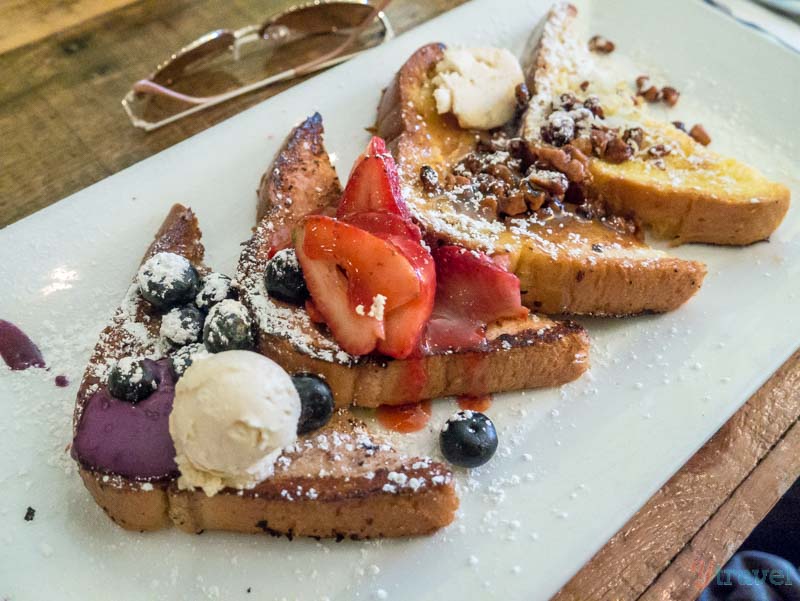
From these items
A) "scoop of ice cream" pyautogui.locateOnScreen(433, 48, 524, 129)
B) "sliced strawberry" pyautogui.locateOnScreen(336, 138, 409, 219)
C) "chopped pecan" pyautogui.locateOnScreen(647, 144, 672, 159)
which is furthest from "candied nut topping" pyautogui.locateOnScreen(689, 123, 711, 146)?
"sliced strawberry" pyautogui.locateOnScreen(336, 138, 409, 219)

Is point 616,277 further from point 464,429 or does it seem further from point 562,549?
point 562,549

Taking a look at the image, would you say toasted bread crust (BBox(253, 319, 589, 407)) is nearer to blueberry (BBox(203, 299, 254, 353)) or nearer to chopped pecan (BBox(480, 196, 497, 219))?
blueberry (BBox(203, 299, 254, 353))

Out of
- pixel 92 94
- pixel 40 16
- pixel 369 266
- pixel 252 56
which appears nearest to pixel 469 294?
pixel 369 266

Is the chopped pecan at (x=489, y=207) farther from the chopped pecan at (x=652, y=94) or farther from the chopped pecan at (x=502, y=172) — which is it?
the chopped pecan at (x=652, y=94)

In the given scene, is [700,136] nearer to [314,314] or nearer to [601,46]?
[601,46]

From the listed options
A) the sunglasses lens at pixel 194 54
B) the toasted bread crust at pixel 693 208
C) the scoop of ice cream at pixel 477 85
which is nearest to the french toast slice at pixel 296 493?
the toasted bread crust at pixel 693 208

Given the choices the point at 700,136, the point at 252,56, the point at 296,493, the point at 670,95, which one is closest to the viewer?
the point at 296,493
